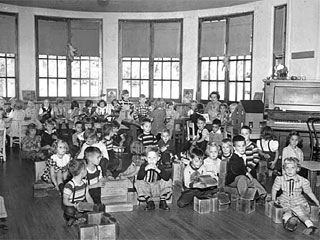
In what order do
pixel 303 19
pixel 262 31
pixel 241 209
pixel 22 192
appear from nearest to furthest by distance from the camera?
pixel 241 209 < pixel 22 192 < pixel 303 19 < pixel 262 31

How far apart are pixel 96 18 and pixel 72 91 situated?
2.46m

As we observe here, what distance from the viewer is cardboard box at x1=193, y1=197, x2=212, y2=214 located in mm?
5781

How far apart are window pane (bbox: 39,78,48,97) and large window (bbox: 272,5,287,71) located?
6.96 metres

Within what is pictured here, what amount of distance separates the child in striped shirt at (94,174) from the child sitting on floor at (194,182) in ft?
3.53

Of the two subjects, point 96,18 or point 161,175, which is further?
point 96,18

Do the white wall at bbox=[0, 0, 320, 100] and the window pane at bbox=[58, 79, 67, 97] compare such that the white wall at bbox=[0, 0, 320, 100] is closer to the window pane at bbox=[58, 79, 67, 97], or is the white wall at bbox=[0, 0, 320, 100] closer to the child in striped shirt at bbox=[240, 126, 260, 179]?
the window pane at bbox=[58, 79, 67, 97]

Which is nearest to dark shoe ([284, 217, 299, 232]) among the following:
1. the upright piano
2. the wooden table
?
the wooden table

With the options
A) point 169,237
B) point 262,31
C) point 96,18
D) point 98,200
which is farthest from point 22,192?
point 96,18

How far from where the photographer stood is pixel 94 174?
Answer: 5.70 m

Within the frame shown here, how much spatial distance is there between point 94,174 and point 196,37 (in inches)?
371

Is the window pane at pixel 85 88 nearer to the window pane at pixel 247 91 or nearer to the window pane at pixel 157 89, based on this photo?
the window pane at pixel 157 89

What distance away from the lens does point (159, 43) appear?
589 inches

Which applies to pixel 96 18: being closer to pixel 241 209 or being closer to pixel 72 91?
pixel 72 91

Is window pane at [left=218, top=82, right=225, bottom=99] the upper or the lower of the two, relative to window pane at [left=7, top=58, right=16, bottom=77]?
lower
